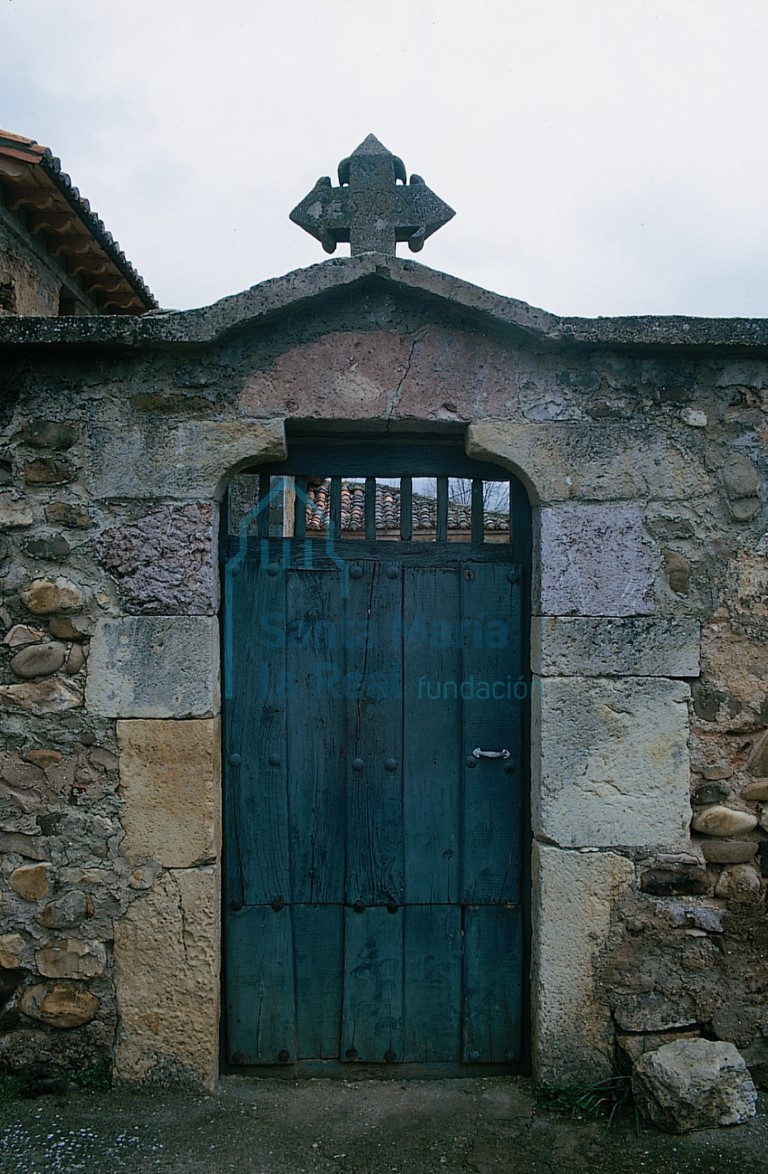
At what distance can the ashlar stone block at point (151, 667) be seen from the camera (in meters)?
2.75

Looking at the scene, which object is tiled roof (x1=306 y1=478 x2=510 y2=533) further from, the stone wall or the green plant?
the green plant

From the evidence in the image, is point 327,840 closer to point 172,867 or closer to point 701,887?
point 172,867

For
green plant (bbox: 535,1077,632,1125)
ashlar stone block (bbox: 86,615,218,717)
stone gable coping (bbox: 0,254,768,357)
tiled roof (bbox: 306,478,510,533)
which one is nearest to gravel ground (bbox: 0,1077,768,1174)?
green plant (bbox: 535,1077,632,1125)

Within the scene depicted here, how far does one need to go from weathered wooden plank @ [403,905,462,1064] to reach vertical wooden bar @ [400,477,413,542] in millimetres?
1311

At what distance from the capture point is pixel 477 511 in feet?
9.80

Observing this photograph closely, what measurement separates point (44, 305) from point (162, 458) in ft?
13.2

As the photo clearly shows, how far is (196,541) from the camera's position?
2771mm

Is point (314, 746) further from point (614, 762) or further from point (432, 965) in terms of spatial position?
point (614, 762)

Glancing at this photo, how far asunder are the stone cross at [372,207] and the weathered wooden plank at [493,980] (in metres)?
2.41

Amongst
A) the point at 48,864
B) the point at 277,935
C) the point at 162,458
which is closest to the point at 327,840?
the point at 277,935

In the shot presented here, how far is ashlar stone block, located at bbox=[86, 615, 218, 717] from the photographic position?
2746 millimetres

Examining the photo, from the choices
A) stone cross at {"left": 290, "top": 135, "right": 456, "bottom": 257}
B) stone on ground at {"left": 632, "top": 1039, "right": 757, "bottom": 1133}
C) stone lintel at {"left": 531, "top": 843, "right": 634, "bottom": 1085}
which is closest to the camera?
stone on ground at {"left": 632, "top": 1039, "right": 757, "bottom": 1133}

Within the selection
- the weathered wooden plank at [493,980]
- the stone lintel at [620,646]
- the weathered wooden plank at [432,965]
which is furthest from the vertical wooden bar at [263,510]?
the weathered wooden plank at [493,980]

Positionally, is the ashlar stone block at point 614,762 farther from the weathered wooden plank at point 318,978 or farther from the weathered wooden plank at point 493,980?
the weathered wooden plank at point 318,978
